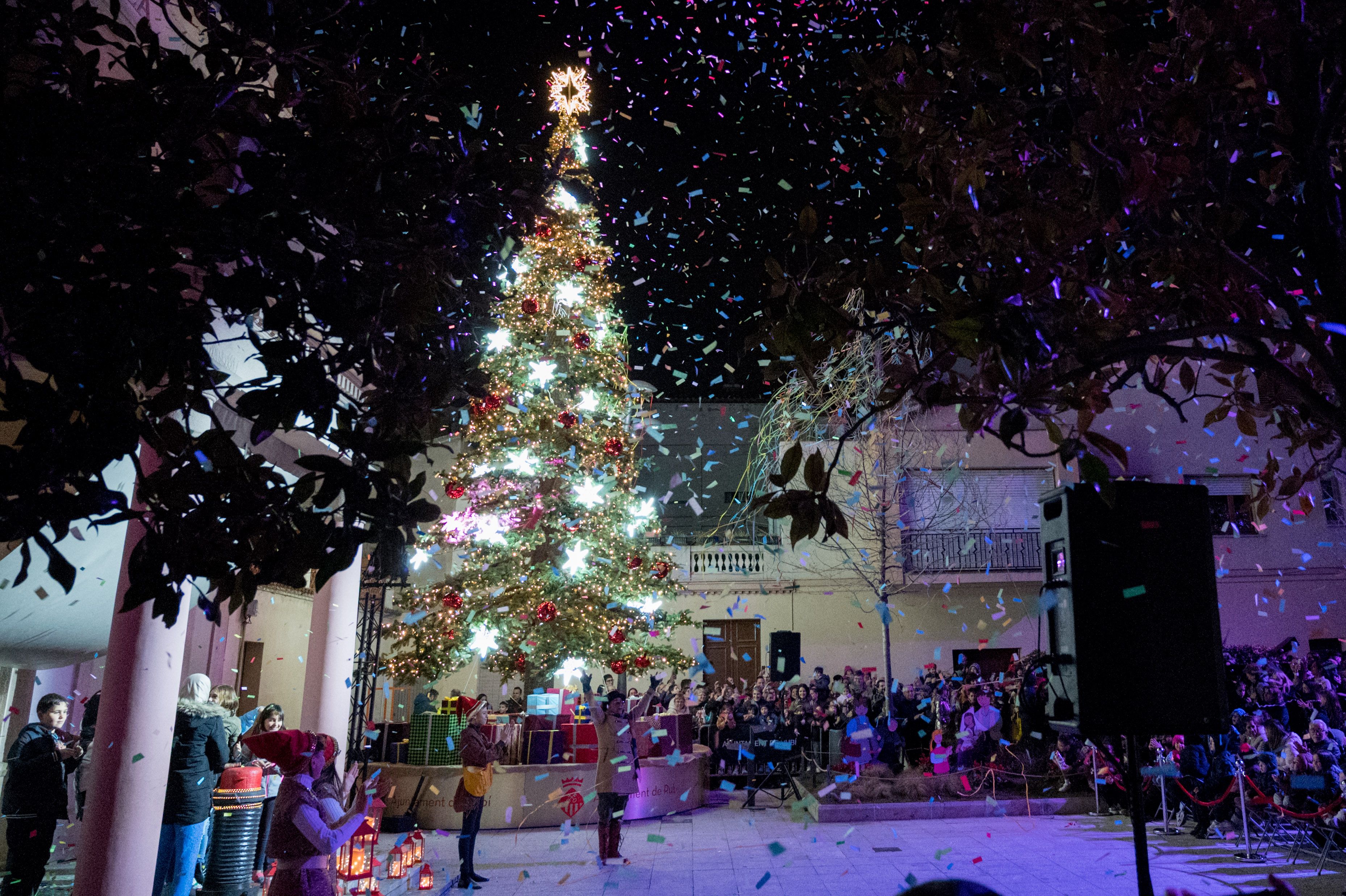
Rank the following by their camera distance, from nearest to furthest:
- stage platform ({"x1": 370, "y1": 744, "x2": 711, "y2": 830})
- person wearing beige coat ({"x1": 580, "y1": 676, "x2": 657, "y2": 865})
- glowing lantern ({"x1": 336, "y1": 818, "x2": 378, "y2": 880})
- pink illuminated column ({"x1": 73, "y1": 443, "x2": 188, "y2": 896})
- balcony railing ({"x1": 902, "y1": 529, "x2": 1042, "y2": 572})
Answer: pink illuminated column ({"x1": 73, "y1": 443, "x2": 188, "y2": 896}), glowing lantern ({"x1": 336, "y1": 818, "x2": 378, "y2": 880}), person wearing beige coat ({"x1": 580, "y1": 676, "x2": 657, "y2": 865}), stage platform ({"x1": 370, "y1": 744, "x2": 711, "y2": 830}), balcony railing ({"x1": 902, "y1": 529, "x2": 1042, "y2": 572})

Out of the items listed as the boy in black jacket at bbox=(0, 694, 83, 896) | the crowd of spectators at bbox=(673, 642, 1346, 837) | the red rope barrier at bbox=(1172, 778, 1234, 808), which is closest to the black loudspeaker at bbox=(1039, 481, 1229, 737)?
the crowd of spectators at bbox=(673, 642, 1346, 837)

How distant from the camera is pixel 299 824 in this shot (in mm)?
4586

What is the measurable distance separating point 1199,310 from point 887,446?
12.7 metres

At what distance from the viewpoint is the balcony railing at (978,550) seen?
2023cm

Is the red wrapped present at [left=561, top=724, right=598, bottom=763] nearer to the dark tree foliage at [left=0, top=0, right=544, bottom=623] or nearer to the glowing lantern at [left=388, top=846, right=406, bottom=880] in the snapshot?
the glowing lantern at [left=388, top=846, right=406, bottom=880]

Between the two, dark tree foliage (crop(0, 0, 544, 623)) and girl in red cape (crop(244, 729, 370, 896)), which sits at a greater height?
dark tree foliage (crop(0, 0, 544, 623))

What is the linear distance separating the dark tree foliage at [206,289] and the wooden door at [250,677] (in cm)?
1552

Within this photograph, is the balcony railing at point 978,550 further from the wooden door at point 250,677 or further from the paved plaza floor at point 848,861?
the wooden door at point 250,677

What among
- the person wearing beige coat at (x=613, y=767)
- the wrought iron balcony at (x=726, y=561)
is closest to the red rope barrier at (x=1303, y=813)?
the person wearing beige coat at (x=613, y=767)

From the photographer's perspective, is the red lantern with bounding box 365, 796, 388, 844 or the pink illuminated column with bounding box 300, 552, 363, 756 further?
the pink illuminated column with bounding box 300, 552, 363, 756

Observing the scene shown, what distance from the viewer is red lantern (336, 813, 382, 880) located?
291 inches

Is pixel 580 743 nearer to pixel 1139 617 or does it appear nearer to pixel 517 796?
pixel 517 796

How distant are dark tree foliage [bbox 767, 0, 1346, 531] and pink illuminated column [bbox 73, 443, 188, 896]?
4555 mm

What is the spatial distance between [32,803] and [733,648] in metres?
16.4
